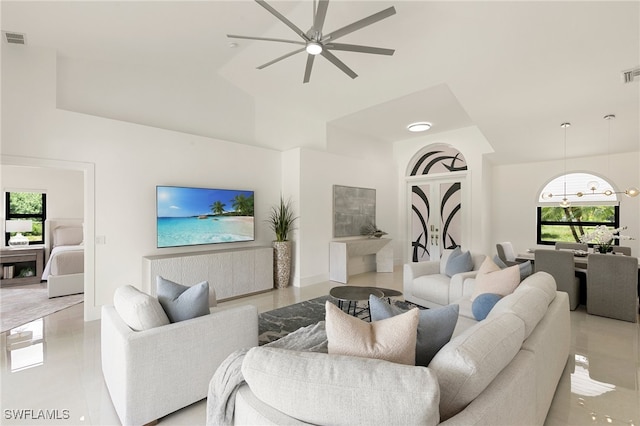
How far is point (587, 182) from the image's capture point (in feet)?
19.3

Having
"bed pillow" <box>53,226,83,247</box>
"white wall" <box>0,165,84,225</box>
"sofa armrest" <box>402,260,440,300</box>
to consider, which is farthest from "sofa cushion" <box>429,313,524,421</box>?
"white wall" <box>0,165,84,225</box>

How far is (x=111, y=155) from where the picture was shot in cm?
400

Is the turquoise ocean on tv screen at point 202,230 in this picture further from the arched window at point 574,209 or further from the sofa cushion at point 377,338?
the arched window at point 574,209

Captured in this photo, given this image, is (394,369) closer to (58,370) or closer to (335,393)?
(335,393)

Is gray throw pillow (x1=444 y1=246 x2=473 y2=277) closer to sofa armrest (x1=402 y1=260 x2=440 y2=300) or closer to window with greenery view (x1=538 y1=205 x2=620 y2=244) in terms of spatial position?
sofa armrest (x1=402 y1=260 x2=440 y2=300)

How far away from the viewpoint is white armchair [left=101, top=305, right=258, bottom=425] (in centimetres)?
187

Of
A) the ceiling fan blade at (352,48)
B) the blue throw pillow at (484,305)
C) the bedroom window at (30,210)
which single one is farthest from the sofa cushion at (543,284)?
the bedroom window at (30,210)

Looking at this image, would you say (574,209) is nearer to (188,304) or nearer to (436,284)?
(436,284)

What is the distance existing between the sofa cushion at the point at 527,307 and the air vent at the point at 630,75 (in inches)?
130

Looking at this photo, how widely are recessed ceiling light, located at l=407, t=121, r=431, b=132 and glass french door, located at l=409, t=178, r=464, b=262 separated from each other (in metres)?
1.36

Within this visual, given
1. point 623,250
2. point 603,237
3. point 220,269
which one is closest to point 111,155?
point 220,269

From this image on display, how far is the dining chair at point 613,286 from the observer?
12.1ft

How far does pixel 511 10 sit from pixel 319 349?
12.2ft

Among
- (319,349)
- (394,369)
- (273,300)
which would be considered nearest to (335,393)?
(394,369)
